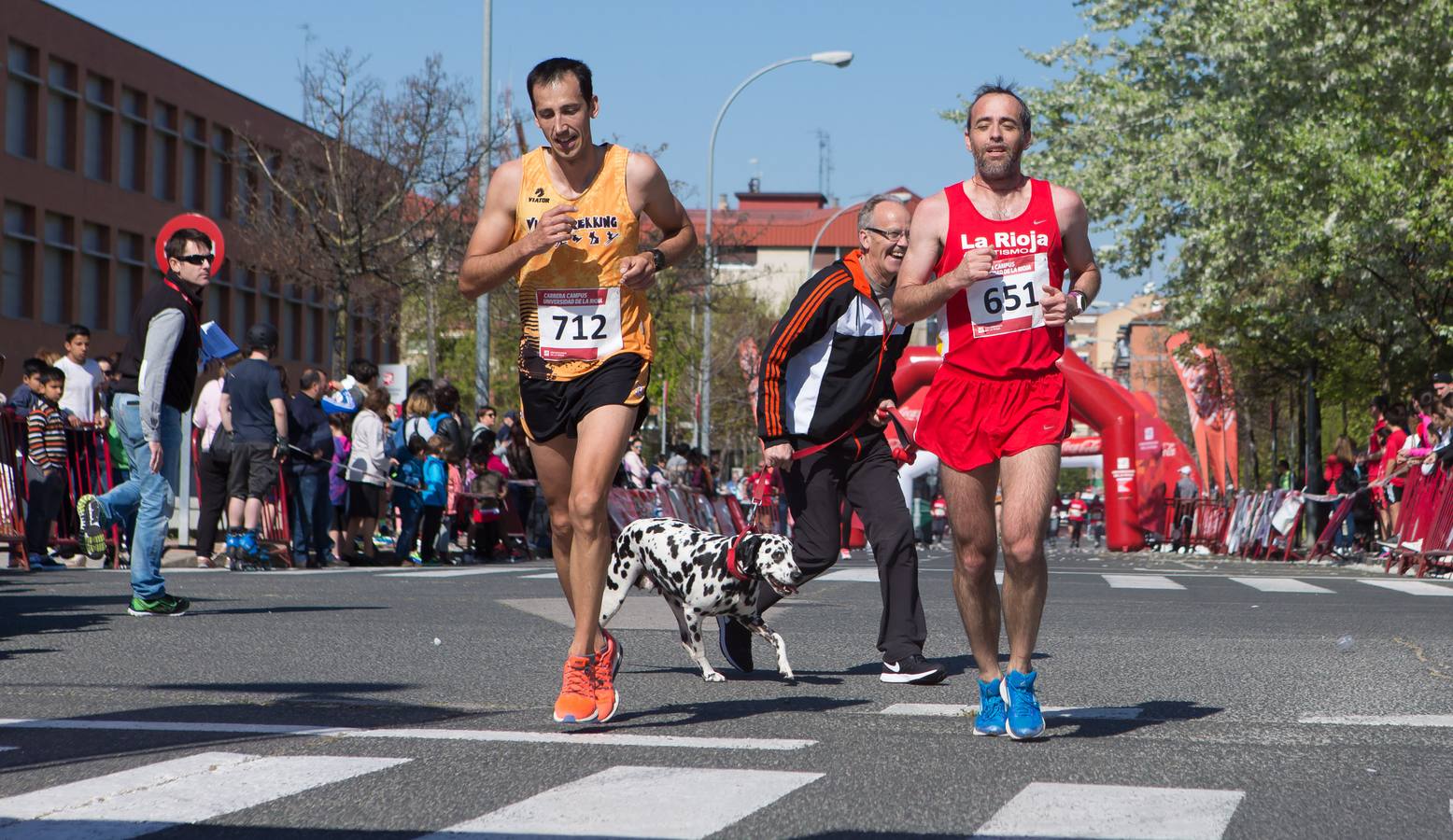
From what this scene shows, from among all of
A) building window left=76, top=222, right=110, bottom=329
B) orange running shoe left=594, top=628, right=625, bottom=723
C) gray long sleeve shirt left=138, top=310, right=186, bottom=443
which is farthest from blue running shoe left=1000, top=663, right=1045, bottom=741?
building window left=76, top=222, right=110, bottom=329

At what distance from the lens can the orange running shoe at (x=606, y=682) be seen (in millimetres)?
6484

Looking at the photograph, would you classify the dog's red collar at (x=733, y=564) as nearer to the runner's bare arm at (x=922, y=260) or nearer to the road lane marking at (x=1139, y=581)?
the runner's bare arm at (x=922, y=260)

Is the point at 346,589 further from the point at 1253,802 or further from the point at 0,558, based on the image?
the point at 1253,802

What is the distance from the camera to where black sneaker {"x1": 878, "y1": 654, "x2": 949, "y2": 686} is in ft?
26.9

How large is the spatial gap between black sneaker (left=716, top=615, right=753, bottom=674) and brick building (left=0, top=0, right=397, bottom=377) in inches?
1259

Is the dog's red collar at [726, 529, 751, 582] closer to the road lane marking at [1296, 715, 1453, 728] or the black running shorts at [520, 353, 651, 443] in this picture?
the black running shorts at [520, 353, 651, 443]

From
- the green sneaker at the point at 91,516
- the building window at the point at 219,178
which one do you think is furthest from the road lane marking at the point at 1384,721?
the building window at the point at 219,178

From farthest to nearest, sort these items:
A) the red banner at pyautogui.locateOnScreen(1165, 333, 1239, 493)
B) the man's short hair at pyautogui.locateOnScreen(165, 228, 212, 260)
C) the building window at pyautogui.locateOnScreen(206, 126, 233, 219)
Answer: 1. the building window at pyautogui.locateOnScreen(206, 126, 233, 219)
2. the red banner at pyautogui.locateOnScreen(1165, 333, 1239, 493)
3. the man's short hair at pyautogui.locateOnScreen(165, 228, 212, 260)

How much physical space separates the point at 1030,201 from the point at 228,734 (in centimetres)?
301

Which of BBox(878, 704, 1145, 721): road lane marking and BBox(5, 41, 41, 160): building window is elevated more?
BBox(5, 41, 41, 160): building window

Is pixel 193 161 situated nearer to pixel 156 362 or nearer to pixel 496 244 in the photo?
pixel 156 362

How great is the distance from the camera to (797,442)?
873 cm

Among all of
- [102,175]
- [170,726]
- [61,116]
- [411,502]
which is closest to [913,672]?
[170,726]

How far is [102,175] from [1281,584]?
3717cm
